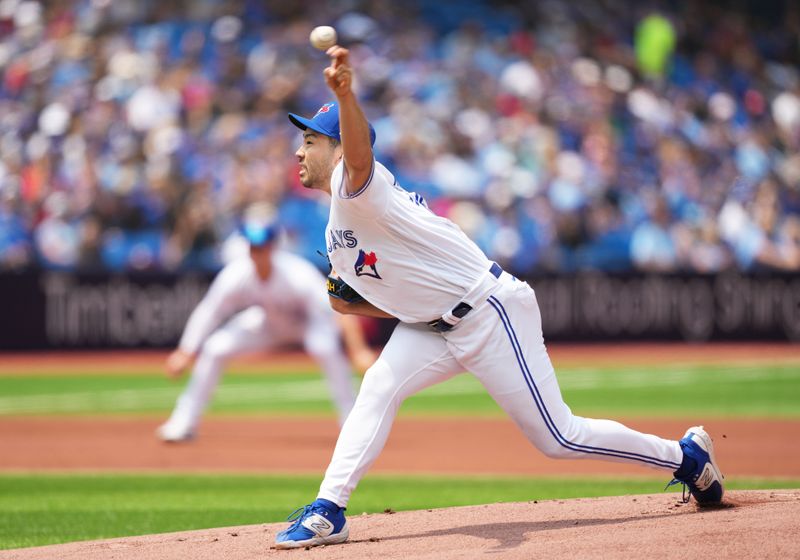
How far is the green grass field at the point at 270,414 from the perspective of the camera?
7.66m

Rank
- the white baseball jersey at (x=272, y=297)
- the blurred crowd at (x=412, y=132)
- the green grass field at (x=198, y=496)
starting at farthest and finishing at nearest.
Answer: the blurred crowd at (x=412, y=132) < the white baseball jersey at (x=272, y=297) < the green grass field at (x=198, y=496)

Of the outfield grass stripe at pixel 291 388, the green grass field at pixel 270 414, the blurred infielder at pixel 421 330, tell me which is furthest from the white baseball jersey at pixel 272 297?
the blurred infielder at pixel 421 330

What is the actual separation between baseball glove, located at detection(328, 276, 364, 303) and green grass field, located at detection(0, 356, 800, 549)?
1963 millimetres

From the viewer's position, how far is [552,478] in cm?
941

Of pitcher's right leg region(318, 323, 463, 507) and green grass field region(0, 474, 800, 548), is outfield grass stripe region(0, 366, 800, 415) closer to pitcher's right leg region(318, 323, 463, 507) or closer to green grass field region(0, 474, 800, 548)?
green grass field region(0, 474, 800, 548)

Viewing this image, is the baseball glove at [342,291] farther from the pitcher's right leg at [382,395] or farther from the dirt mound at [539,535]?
the dirt mound at [539,535]

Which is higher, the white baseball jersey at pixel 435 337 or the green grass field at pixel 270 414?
the white baseball jersey at pixel 435 337

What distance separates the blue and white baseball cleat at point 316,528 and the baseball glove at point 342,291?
100 centimetres

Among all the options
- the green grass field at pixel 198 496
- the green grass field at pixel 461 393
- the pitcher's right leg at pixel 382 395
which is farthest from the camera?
the green grass field at pixel 461 393

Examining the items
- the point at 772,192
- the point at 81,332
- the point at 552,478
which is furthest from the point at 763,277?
the point at 552,478

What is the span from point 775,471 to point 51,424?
25.7 feet

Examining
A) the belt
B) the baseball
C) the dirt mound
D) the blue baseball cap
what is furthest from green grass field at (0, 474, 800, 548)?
the baseball

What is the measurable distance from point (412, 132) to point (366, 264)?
1640cm

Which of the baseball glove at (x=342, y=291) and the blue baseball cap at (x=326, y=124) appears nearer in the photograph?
the blue baseball cap at (x=326, y=124)
